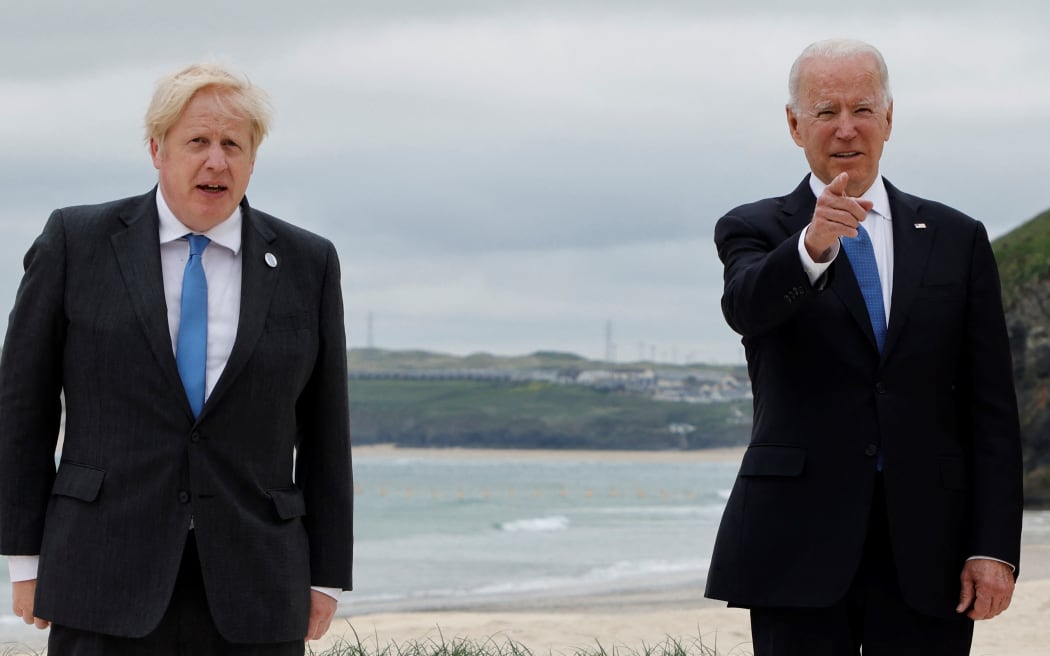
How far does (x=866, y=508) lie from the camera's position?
313 centimetres

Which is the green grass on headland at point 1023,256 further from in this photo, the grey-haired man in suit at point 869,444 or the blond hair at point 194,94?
the blond hair at point 194,94

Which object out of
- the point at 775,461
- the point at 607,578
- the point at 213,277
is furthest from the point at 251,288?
the point at 607,578

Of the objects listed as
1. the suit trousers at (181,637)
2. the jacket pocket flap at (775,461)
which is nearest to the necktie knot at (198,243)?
the suit trousers at (181,637)

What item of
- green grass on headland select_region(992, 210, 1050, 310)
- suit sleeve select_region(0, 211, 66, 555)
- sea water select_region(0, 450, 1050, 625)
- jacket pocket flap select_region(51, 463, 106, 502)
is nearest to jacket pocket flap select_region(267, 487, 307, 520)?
jacket pocket flap select_region(51, 463, 106, 502)

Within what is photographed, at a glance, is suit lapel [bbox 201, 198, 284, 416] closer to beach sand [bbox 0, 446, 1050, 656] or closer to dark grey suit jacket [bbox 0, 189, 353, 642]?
dark grey suit jacket [bbox 0, 189, 353, 642]

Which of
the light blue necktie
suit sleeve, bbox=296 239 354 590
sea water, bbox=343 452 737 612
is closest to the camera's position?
the light blue necktie

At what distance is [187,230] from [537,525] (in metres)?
31.1

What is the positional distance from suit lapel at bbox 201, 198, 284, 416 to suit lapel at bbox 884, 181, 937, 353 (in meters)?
1.33

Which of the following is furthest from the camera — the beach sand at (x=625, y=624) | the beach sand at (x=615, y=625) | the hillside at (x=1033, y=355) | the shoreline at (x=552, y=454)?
the shoreline at (x=552, y=454)

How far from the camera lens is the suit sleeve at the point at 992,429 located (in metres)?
3.11

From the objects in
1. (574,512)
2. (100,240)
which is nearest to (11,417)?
(100,240)

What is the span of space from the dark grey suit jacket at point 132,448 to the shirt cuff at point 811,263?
109 cm

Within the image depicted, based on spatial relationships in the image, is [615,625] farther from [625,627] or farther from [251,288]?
[251,288]

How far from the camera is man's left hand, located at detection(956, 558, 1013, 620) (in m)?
3.10
